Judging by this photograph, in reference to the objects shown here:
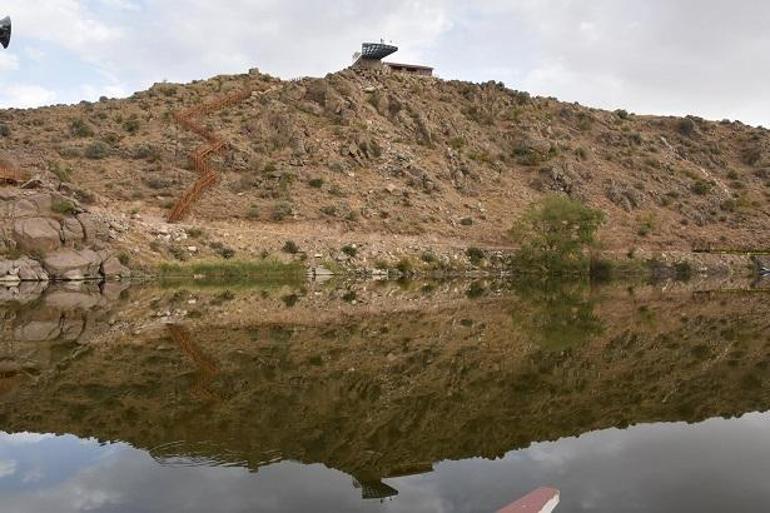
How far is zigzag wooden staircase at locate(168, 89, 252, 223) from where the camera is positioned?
57656 mm

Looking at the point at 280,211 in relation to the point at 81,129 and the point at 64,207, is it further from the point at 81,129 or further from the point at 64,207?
the point at 81,129

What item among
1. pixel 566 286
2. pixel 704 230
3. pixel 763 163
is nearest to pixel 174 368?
pixel 566 286

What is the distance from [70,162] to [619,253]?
175 ft

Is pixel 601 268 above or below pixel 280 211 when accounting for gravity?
below

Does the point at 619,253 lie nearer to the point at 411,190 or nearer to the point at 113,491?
the point at 411,190

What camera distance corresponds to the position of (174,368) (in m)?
15.4

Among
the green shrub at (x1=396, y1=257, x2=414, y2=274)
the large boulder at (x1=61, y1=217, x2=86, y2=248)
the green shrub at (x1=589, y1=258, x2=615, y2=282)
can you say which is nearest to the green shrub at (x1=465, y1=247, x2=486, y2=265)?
the green shrub at (x1=396, y1=257, x2=414, y2=274)

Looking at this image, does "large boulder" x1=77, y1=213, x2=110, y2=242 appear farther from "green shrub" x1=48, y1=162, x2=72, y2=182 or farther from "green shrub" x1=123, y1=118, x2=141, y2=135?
"green shrub" x1=123, y1=118, x2=141, y2=135

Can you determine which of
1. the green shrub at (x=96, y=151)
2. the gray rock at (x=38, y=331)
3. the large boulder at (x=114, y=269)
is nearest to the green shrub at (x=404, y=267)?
the large boulder at (x=114, y=269)

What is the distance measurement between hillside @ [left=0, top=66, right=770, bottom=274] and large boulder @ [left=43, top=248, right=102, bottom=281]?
74.0 inches

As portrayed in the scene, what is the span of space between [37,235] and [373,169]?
34841 millimetres

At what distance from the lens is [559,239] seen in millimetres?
58719

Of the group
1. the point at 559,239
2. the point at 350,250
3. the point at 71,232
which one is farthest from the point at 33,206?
the point at 559,239

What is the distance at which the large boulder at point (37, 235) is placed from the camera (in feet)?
138
